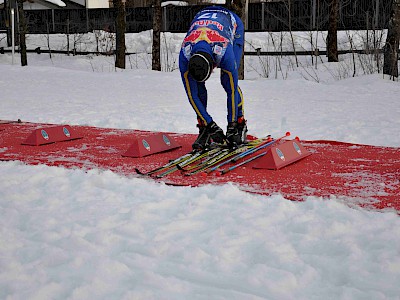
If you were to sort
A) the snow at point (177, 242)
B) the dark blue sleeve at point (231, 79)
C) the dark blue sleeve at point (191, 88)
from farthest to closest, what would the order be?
the dark blue sleeve at point (191, 88), the dark blue sleeve at point (231, 79), the snow at point (177, 242)

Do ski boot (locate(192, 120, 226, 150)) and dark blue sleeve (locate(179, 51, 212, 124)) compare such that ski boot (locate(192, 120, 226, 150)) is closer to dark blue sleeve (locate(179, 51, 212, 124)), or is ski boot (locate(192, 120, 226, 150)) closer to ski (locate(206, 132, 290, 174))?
dark blue sleeve (locate(179, 51, 212, 124))

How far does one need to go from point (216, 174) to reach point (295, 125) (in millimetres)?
2969

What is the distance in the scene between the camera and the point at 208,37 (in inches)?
179

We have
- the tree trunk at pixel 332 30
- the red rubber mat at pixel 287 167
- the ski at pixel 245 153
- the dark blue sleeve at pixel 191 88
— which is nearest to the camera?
the red rubber mat at pixel 287 167

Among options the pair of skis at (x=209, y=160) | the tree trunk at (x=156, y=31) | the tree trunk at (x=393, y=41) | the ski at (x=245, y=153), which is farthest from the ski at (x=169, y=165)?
the tree trunk at (x=156, y=31)

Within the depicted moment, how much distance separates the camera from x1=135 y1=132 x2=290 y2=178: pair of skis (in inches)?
165

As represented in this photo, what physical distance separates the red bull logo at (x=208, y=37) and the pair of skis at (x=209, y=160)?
90cm

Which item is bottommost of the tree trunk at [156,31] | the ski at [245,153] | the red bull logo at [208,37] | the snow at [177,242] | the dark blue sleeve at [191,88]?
the snow at [177,242]

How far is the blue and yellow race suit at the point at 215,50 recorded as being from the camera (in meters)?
4.55

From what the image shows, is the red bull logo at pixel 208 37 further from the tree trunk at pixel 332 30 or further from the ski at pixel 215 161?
the tree trunk at pixel 332 30

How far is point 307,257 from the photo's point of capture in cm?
247

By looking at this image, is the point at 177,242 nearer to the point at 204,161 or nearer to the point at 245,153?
the point at 204,161

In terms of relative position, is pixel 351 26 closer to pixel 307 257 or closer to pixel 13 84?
pixel 13 84

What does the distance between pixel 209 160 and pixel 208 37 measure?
100 cm
